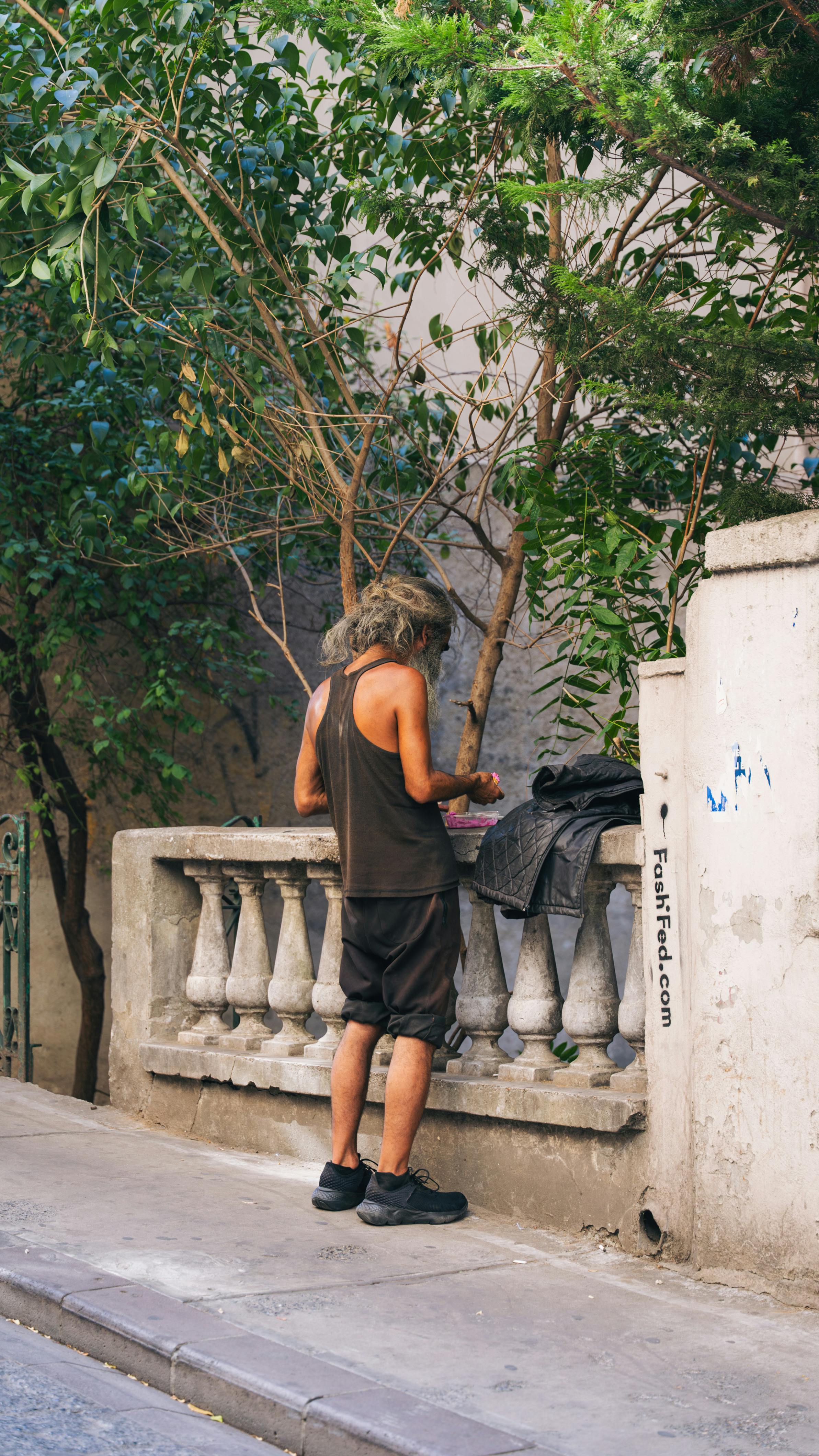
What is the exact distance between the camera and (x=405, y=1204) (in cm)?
447

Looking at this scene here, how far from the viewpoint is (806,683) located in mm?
3756

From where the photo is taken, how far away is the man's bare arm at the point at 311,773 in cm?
476

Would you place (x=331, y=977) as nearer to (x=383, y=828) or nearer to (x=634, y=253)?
(x=383, y=828)

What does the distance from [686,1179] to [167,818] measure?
198 inches

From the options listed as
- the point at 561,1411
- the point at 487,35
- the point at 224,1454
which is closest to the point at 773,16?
the point at 487,35

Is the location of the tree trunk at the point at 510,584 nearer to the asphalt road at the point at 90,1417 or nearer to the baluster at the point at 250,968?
the baluster at the point at 250,968

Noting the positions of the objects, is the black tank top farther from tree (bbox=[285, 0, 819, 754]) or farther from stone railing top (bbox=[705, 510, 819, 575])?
stone railing top (bbox=[705, 510, 819, 575])

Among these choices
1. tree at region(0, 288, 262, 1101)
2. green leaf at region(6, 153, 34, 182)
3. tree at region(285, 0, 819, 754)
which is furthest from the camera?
tree at region(0, 288, 262, 1101)

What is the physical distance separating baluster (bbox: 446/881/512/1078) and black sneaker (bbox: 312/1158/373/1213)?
0.47 m

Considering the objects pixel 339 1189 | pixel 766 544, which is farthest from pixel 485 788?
pixel 339 1189

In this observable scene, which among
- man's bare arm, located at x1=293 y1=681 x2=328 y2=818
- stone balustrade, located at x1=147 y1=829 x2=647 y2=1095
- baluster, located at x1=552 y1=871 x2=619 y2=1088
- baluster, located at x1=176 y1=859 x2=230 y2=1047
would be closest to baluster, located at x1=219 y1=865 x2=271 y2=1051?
stone balustrade, located at x1=147 y1=829 x2=647 y2=1095

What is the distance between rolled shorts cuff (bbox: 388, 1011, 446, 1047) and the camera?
14.6 ft

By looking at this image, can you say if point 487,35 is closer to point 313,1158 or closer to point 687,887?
point 687,887

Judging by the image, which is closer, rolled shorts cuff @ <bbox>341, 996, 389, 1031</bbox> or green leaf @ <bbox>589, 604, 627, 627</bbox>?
rolled shorts cuff @ <bbox>341, 996, 389, 1031</bbox>
